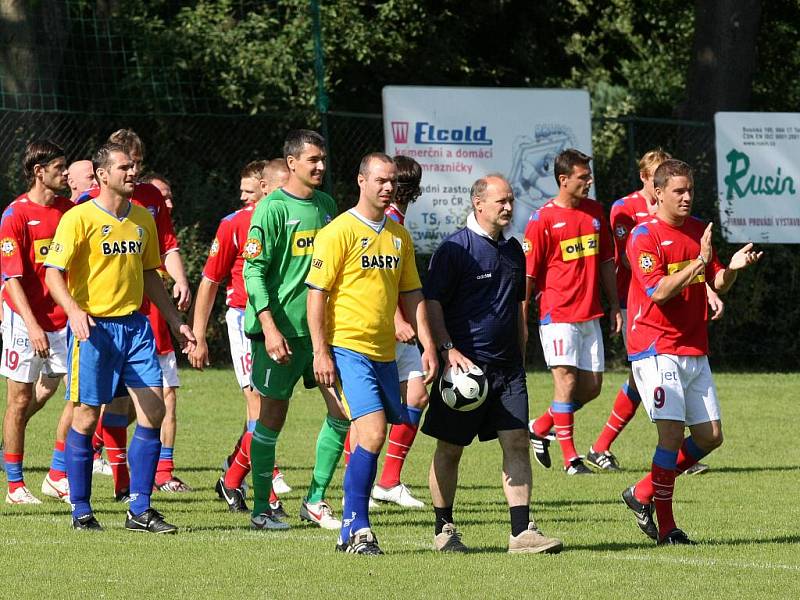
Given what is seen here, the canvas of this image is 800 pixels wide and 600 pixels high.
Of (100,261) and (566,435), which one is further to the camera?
(566,435)

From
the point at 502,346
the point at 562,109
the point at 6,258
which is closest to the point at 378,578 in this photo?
the point at 502,346

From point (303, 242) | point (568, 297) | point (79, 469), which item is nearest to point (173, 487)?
point (79, 469)

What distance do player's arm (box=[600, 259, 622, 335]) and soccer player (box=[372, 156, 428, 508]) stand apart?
7.27 ft

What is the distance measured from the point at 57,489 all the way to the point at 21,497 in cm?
28

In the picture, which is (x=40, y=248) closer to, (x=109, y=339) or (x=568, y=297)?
(x=109, y=339)

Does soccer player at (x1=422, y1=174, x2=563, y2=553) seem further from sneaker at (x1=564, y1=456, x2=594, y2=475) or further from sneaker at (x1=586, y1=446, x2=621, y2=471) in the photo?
sneaker at (x1=586, y1=446, x2=621, y2=471)

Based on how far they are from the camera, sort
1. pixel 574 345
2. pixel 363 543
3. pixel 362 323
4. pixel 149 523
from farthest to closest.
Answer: pixel 574 345 < pixel 149 523 < pixel 362 323 < pixel 363 543

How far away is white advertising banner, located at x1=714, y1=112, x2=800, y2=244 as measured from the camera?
19.5 metres

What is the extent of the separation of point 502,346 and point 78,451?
253 cm

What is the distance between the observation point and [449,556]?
7863 mm

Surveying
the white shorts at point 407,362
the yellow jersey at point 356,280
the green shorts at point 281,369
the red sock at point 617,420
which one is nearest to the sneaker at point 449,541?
the yellow jersey at point 356,280

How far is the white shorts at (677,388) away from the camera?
8344 millimetres

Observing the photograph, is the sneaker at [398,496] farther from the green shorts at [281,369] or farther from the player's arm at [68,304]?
the player's arm at [68,304]

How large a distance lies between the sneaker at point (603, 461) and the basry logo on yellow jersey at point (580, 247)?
1.54 m
